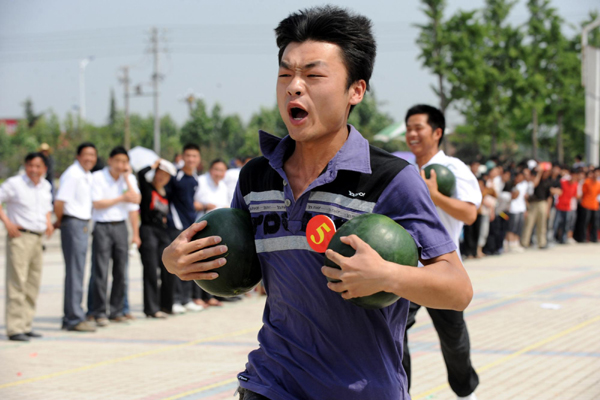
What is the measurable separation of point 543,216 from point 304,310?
68.3ft

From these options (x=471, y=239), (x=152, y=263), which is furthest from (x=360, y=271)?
(x=471, y=239)

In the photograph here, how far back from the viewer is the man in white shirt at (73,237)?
405 inches

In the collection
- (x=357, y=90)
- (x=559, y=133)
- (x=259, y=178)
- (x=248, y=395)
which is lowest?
(x=248, y=395)

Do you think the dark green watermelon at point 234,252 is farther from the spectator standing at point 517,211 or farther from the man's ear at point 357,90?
the spectator standing at point 517,211

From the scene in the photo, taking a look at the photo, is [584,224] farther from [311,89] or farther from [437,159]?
[311,89]

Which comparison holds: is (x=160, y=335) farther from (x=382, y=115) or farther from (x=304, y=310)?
(x=382, y=115)

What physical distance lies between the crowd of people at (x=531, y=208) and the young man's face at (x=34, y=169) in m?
11.3

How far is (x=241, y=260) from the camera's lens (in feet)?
10.3

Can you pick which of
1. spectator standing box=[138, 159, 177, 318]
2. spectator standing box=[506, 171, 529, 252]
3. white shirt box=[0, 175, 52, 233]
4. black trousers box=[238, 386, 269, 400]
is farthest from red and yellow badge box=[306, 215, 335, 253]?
spectator standing box=[506, 171, 529, 252]

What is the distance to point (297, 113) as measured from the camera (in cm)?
296

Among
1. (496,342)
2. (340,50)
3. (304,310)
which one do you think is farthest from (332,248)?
(496,342)

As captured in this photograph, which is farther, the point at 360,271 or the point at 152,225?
the point at 152,225

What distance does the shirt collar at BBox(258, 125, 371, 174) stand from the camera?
299 cm

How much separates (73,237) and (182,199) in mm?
1950
